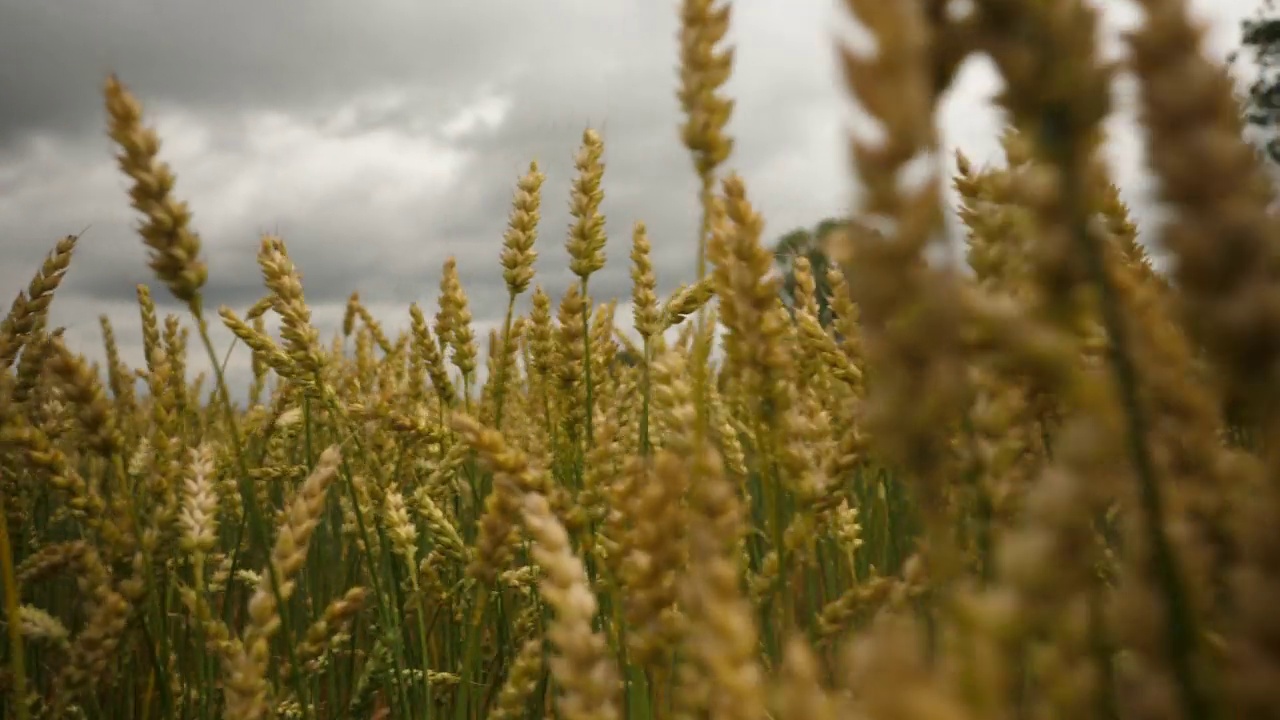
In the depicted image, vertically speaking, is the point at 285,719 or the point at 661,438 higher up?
the point at 661,438

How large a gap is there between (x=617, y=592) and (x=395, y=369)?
3.46 meters

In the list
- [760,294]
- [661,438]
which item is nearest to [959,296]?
[760,294]

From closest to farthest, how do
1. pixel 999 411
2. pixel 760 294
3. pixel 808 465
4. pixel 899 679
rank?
1. pixel 899 679
2. pixel 999 411
3. pixel 760 294
4. pixel 808 465

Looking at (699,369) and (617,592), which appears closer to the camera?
(699,369)

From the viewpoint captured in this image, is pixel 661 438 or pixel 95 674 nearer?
pixel 95 674

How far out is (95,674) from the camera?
1479 mm

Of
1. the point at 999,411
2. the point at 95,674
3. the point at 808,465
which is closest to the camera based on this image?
the point at 999,411

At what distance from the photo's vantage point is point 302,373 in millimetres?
2268

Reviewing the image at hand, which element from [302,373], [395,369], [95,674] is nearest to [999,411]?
[95,674]

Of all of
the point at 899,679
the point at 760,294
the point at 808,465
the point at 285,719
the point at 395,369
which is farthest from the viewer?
the point at 395,369

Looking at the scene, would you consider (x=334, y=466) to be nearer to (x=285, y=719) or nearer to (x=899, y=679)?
(x=285, y=719)

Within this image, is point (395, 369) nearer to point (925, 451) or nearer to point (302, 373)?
point (302, 373)

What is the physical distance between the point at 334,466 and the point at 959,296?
1.26 meters

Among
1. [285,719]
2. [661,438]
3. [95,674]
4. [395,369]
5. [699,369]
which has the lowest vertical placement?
[285,719]
